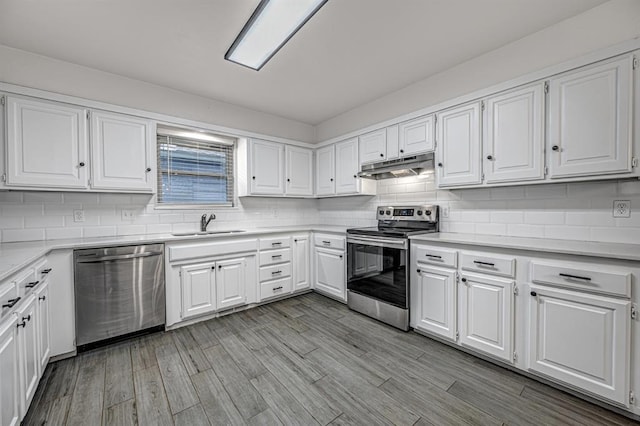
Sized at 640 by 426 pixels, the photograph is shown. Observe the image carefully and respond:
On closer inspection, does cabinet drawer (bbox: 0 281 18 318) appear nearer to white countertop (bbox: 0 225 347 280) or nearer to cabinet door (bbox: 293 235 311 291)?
white countertop (bbox: 0 225 347 280)

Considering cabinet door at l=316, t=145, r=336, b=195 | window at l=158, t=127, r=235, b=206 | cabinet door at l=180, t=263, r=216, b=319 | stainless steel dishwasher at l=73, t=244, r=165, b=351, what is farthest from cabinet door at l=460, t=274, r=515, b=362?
window at l=158, t=127, r=235, b=206

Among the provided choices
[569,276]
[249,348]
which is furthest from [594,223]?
[249,348]

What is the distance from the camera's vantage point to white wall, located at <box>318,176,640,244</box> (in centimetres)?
191

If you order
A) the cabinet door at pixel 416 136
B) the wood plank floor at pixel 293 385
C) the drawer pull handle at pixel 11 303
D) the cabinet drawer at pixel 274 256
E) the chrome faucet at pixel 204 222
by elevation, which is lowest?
the wood plank floor at pixel 293 385

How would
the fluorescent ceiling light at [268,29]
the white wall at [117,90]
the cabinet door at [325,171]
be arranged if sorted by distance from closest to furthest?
the fluorescent ceiling light at [268,29], the white wall at [117,90], the cabinet door at [325,171]

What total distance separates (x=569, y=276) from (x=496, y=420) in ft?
3.31

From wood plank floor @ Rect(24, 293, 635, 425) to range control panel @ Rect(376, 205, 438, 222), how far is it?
48.8 inches

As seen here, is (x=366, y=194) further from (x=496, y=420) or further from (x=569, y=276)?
(x=496, y=420)

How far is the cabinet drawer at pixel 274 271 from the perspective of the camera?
10.8ft

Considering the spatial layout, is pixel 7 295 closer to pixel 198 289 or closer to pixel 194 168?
pixel 198 289

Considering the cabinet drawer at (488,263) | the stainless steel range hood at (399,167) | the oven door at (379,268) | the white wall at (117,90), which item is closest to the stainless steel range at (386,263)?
the oven door at (379,268)

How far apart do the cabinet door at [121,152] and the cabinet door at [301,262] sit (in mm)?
1868

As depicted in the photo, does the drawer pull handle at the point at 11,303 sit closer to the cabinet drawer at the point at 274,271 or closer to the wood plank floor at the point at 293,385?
the wood plank floor at the point at 293,385

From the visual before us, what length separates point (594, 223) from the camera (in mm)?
1997
